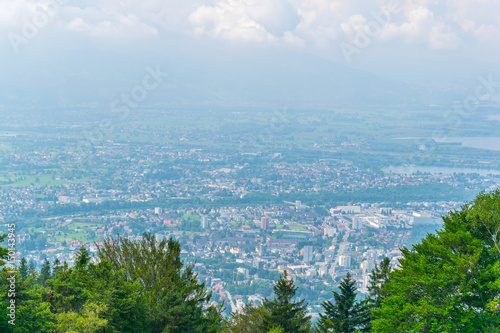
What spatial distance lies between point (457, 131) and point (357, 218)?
161 feet

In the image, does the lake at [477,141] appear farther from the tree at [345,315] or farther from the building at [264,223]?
the tree at [345,315]

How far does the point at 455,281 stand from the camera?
802 cm

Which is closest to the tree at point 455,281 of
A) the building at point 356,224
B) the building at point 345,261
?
the building at point 345,261

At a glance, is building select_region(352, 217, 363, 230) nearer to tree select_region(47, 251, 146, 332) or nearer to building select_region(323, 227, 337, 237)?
building select_region(323, 227, 337, 237)

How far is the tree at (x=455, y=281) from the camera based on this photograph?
7.72 m

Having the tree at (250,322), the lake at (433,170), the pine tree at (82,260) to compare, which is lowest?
the tree at (250,322)

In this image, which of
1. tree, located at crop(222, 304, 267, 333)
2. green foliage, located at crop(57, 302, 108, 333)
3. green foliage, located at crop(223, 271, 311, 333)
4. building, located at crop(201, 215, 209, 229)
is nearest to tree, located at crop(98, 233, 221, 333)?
tree, located at crop(222, 304, 267, 333)

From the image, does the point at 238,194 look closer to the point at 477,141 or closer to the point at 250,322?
the point at 250,322

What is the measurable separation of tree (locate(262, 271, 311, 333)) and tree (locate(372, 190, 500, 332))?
143 cm

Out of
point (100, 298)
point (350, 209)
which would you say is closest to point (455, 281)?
point (100, 298)

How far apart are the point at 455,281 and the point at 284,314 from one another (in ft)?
10.2

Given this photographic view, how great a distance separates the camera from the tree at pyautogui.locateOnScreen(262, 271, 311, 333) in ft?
30.9

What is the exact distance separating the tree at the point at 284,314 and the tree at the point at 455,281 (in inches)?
56.3

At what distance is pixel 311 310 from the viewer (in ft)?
82.0
